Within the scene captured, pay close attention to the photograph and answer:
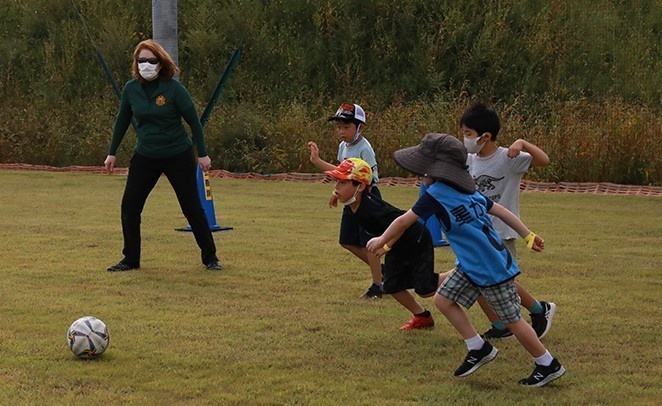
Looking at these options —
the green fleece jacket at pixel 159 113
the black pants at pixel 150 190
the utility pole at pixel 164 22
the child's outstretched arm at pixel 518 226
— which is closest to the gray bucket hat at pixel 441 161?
the child's outstretched arm at pixel 518 226

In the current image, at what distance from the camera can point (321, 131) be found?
921 inches

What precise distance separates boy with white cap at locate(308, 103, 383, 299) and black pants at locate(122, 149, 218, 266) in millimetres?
1656

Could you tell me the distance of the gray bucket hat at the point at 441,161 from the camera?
6109mm

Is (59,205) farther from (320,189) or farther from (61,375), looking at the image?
(61,375)

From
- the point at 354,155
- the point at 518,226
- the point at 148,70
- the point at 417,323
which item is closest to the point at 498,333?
the point at 417,323

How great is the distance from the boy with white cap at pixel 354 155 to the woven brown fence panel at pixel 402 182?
1051 cm

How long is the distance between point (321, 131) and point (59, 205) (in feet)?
28.1

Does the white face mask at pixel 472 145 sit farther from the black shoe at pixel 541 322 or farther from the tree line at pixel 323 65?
the tree line at pixel 323 65

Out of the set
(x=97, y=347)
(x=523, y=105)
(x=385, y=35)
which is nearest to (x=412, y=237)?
(x=97, y=347)

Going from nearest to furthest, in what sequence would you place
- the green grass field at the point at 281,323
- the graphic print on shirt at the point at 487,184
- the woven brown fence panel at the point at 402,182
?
the green grass field at the point at 281,323, the graphic print on shirt at the point at 487,184, the woven brown fence panel at the point at 402,182

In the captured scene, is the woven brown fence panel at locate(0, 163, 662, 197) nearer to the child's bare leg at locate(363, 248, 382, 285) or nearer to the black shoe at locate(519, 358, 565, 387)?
the child's bare leg at locate(363, 248, 382, 285)

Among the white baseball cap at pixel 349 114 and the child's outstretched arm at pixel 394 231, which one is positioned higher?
the white baseball cap at pixel 349 114

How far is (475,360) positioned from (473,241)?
2.14 feet

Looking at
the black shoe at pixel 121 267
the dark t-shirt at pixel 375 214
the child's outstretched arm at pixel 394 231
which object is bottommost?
the black shoe at pixel 121 267
